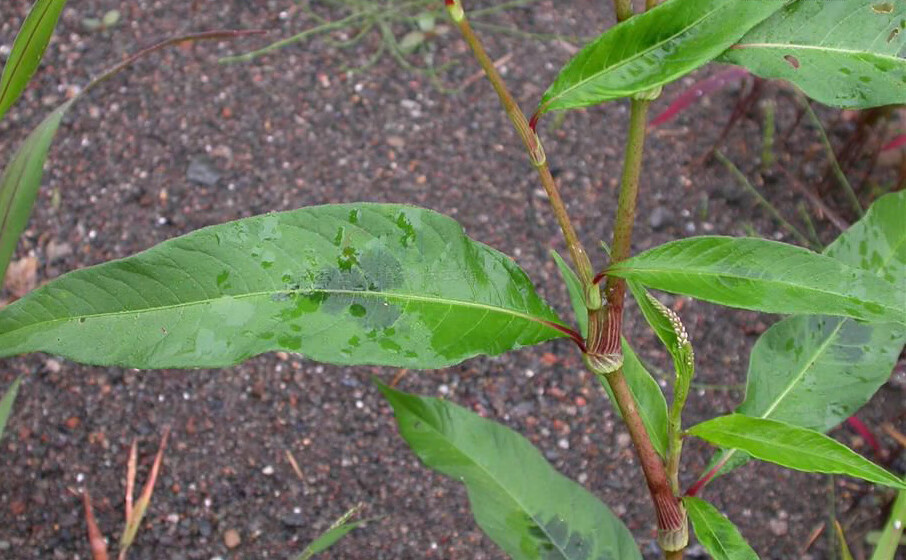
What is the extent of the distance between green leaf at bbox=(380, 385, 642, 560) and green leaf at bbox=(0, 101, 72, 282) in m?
0.50

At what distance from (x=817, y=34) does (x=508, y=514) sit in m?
0.66

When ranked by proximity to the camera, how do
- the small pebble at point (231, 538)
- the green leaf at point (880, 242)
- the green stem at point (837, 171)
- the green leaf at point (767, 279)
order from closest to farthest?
the green leaf at point (767, 279) < the green leaf at point (880, 242) < the small pebble at point (231, 538) < the green stem at point (837, 171)

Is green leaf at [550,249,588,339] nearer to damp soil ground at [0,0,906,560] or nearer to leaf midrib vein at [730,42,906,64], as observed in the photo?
leaf midrib vein at [730,42,906,64]

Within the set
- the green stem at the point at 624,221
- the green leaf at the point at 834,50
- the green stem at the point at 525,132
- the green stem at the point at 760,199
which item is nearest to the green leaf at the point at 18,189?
the green stem at the point at 525,132

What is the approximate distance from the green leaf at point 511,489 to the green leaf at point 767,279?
18.3 inches

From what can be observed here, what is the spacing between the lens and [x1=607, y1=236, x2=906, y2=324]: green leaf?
72 cm

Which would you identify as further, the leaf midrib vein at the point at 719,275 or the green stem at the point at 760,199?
the green stem at the point at 760,199

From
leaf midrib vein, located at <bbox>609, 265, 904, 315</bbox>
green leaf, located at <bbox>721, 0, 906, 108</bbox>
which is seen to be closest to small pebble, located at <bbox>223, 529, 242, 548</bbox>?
leaf midrib vein, located at <bbox>609, 265, 904, 315</bbox>

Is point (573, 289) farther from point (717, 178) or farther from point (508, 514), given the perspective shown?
point (717, 178)

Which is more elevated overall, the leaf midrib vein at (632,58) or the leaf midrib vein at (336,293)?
the leaf midrib vein at (632,58)

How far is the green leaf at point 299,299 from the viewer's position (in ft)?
2.47

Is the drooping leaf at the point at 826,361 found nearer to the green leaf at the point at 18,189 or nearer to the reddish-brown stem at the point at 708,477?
the reddish-brown stem at the point at 708,477

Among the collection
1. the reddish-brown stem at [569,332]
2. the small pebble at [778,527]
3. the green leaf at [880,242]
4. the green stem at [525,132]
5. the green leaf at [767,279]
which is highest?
the green stem at [525,132]

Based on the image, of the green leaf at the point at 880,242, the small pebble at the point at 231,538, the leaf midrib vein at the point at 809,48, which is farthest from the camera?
the small pebble at the point at 231,538
